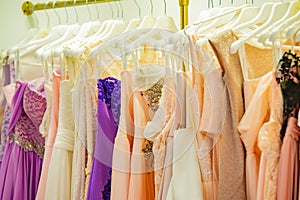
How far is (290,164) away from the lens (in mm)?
1162

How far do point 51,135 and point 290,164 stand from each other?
2.45ft

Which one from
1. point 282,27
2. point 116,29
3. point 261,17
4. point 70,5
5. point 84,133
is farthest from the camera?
point 70,5

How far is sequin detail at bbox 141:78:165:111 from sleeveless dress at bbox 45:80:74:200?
253mm

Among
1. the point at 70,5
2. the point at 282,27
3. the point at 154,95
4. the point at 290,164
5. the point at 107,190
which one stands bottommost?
the point at 107,190

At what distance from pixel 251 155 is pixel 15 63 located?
904 millimetres

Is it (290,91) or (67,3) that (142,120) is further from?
(67,3)

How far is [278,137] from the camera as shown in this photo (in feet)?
3.91

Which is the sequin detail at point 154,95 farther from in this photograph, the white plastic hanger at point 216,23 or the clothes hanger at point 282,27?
the clothes hanger at point 282,27

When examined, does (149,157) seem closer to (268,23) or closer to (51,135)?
(51,135)

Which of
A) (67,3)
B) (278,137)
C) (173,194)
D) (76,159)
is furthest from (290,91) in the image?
(67,3)

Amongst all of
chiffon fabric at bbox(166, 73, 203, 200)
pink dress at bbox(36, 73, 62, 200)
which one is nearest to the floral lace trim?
pink dress at bbox(36, 73, 62, 200)

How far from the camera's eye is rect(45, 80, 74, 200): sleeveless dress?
1558mm

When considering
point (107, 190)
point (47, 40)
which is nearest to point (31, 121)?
point (47, 40)

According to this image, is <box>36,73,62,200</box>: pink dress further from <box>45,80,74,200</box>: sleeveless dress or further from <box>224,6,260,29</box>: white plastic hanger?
<box>224,6,260,29</box>: white plastic hanger
